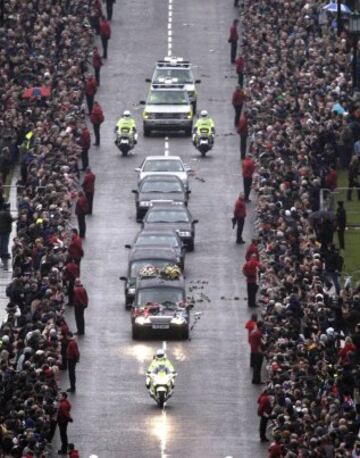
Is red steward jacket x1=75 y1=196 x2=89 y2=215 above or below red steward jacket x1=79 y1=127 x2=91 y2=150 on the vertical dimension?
above

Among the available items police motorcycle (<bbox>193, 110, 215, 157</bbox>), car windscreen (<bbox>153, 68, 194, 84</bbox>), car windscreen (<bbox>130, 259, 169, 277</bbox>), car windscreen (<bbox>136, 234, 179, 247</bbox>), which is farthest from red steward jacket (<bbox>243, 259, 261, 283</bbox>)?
car windscreen (<bbox>153, 68, 194, 84</bbox>)

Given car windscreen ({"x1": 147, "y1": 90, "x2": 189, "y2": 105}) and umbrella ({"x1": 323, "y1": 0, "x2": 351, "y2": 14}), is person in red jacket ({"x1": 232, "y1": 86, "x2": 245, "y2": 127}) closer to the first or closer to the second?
car windscreen ({"x1": 147, "y1": 90, "x2": 189, "y2": 105})

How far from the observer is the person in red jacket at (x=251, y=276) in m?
67.5

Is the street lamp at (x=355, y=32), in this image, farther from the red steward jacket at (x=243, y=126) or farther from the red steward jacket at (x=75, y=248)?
the red steward jacket at (x=75, y=248)

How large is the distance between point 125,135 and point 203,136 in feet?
8.28

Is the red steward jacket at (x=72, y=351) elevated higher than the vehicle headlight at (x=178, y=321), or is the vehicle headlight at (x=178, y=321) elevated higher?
the red steward jacket at (x=72, y=351)

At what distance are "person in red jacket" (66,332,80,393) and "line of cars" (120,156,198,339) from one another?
4738mm

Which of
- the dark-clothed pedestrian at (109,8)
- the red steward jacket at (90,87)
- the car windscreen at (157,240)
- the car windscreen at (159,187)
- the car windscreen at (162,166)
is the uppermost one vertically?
the car windscreen at (157,240)

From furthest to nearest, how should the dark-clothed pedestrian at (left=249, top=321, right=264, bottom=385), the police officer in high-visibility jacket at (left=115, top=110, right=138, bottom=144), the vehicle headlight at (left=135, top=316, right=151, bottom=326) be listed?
the police officer in high-visibility jacket at (left=115, top=110, right=138, bottom=144) → the vehicle headlight at (left=135, top=316, right=151, bottom=326) → the dark-clothed pedestrian at (left=249, top=321, right=264, bottom=385)

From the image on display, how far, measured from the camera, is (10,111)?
271 feet

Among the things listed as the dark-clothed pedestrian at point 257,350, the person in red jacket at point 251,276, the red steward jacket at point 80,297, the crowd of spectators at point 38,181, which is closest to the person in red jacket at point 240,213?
the crowd of spectators at point 38,181

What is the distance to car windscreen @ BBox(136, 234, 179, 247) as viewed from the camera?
71.1 m

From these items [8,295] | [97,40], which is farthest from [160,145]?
[8,295]

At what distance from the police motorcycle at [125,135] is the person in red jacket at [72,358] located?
24767mm
